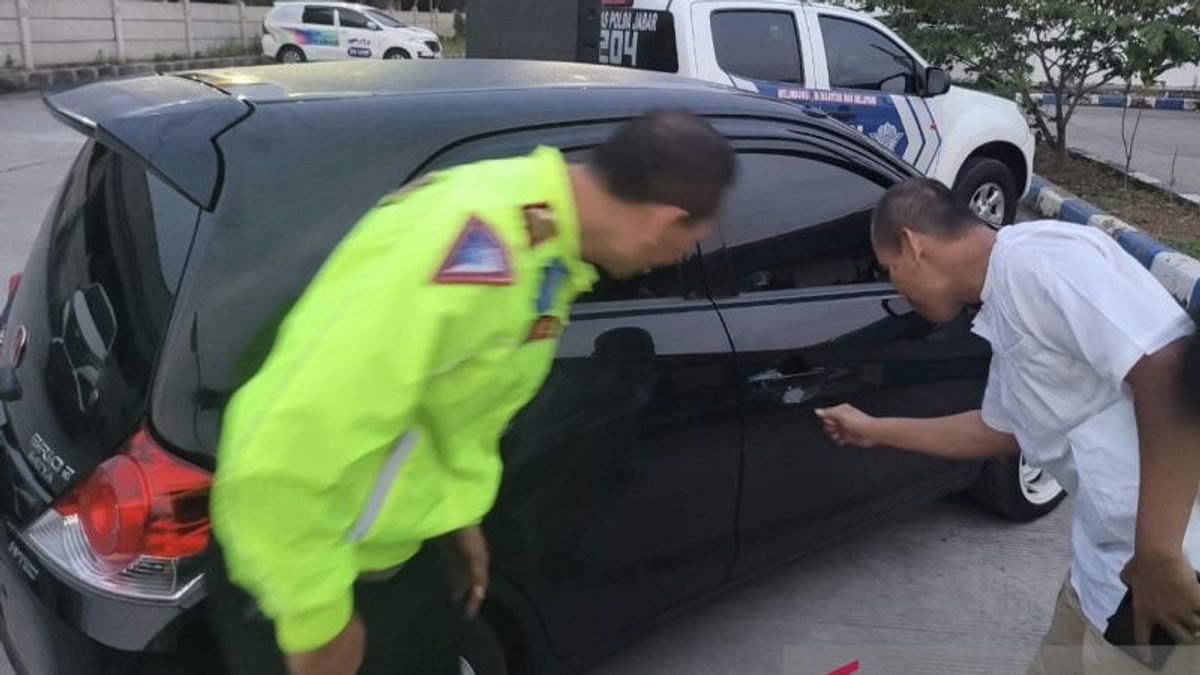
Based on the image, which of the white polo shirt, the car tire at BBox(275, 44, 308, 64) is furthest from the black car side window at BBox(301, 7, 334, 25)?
the white polo shirt

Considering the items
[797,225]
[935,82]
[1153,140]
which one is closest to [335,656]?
[797,225]

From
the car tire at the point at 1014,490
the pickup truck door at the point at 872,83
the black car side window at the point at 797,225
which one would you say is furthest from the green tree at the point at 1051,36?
the black car side window at the point at 797,225

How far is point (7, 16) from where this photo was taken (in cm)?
1852

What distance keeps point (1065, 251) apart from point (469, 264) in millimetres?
1003

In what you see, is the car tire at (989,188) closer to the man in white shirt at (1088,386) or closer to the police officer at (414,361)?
the man in white shirt at (1088,386)

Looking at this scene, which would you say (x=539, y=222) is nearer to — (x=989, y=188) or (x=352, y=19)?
(x=989, y=188)

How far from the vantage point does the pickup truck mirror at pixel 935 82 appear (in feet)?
24.7

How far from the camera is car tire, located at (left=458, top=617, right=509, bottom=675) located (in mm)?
2045

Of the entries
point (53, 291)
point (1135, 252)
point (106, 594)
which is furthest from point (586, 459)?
point (1135, 252)

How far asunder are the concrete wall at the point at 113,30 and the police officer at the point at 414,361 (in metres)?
20.7

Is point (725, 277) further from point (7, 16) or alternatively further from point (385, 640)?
point (7, 16)

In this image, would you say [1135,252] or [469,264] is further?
[1135,252]

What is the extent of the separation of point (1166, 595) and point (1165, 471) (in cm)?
22

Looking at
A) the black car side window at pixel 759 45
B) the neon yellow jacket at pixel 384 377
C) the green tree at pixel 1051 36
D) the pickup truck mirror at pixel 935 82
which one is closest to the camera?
the neon yellow jacket at pixel 384 377
